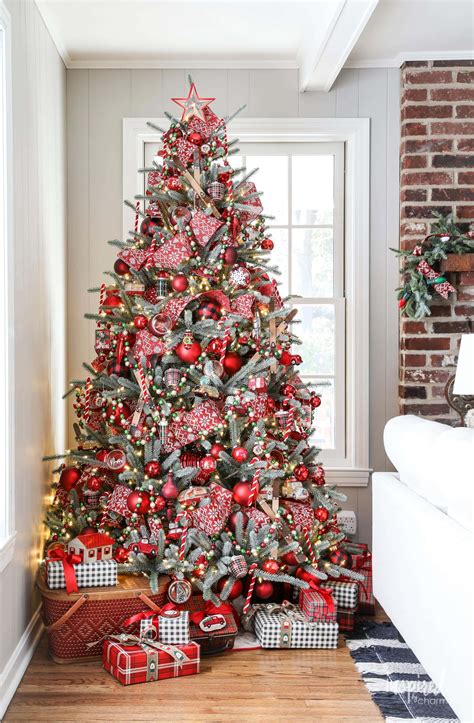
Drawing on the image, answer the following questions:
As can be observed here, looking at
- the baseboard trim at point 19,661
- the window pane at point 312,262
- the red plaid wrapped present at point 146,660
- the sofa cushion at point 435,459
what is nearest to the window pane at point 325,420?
the window pane at point 312,262

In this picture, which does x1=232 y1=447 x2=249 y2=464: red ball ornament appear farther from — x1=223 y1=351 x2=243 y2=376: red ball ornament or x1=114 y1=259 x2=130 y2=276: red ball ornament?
x1=114 y1=259 x2=130 y2=276: red ball ornament

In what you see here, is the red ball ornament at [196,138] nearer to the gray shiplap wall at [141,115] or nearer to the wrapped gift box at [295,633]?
the gray shiplap wall at [141,115]

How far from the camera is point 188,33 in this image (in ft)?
11.4

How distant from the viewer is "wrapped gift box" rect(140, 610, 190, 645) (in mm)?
2723

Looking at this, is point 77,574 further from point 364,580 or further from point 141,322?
point 364,580

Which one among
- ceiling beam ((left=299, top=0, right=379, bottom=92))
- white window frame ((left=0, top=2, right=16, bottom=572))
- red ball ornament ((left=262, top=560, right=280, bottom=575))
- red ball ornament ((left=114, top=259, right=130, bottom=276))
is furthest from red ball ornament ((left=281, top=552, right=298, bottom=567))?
ceiling beam ((left=299, top=0, right=379, bottom=92))

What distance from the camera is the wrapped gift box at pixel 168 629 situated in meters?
2.72

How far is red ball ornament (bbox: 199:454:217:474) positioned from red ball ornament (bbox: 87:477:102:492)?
1.61ft

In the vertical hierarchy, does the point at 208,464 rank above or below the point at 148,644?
above

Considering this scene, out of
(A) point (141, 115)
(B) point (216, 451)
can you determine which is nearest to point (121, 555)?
(B) point (216, 451)

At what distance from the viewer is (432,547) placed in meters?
2.09

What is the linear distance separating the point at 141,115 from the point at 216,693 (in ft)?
9.53

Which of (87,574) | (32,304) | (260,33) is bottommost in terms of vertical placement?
(87,574)

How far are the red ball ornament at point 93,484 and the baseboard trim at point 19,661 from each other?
22.5 inches
